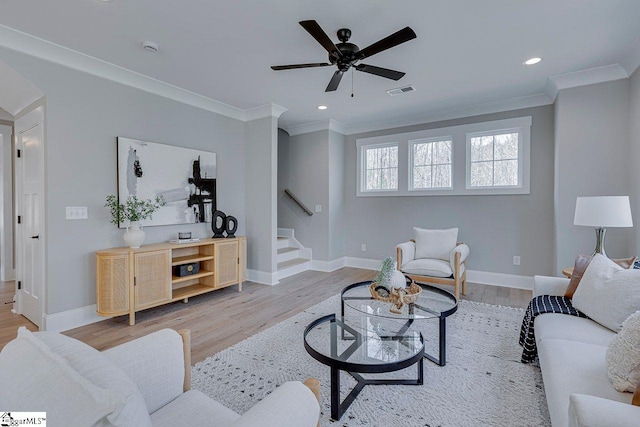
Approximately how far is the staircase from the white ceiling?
2683 mm

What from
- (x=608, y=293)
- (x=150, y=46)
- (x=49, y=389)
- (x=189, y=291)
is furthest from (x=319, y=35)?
(x=189, y=291)

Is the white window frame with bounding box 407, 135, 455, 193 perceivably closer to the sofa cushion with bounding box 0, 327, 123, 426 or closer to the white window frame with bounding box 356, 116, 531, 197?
the white window frame with bounding box 356, 116, 531, 197

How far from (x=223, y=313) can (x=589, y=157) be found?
438cm

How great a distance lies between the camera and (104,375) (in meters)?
0.78

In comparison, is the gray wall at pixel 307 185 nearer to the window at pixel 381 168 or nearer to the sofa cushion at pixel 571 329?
the window at pixel 381 168

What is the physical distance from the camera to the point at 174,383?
1208 mm

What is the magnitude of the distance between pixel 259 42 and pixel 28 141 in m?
2.60

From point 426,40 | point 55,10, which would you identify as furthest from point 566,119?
point 55,10

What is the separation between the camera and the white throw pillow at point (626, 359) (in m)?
1.21

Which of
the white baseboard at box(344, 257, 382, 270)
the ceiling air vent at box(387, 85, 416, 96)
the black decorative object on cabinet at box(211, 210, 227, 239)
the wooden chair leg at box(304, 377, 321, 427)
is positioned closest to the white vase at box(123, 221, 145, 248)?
the black decorative object on cabinet at box(211, 210, 227, 239)

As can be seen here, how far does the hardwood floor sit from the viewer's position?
2.71 m

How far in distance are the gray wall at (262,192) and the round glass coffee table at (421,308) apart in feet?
6.55

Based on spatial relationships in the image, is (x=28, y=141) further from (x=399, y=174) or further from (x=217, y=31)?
(x=399, y=174)

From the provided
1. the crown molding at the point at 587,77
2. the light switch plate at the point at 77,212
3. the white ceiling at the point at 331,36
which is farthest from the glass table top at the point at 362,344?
the crown molding at the point at 587,77
